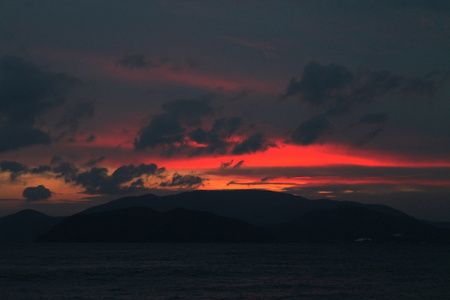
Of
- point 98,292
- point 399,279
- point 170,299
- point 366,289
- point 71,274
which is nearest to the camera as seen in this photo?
point 170,299

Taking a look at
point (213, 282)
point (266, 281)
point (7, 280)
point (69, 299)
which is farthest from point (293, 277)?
point (7, 280)

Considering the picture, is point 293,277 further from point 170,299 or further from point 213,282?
point 170,299

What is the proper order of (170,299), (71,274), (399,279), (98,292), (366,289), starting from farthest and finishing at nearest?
(71,274), (399,279), (366,289), (98,292), (170,299)

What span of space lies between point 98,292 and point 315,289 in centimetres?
3339

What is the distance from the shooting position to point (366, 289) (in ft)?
266

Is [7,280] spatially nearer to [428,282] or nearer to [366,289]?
[366,289]

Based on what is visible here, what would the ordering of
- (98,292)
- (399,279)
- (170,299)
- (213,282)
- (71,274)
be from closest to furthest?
(170,299) → (98,292) → (213,282) → (399,279) → (71,274)

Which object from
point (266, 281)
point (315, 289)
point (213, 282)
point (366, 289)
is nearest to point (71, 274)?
point (213, 282)

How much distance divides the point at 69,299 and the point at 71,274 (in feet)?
136

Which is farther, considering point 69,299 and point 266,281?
point 266,281

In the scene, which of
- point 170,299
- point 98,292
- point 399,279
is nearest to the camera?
point 170,299

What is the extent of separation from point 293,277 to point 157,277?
27.0 m

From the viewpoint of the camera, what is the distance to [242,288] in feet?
268

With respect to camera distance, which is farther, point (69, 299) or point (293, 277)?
point (293, 277)
